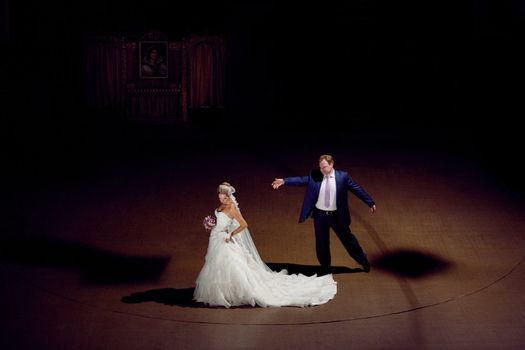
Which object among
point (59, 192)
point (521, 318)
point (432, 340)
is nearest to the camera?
point (432, 340)

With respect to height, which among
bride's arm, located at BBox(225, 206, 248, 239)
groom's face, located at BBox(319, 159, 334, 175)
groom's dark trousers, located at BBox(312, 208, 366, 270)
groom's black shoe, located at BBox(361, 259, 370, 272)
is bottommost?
groom's black shoe, located at BBox(361, 259, 370, 272)

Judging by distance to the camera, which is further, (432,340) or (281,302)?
(281,302)

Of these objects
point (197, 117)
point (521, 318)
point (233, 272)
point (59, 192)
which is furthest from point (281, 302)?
point (197, 117)

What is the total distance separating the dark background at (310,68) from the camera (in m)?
18.4

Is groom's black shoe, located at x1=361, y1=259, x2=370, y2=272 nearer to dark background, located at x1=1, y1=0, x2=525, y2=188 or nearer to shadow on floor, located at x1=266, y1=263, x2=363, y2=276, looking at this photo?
shadow on floor, located at x1=266, y1=263, x2=363, y2=276

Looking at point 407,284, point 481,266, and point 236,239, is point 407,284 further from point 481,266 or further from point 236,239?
point 236,239

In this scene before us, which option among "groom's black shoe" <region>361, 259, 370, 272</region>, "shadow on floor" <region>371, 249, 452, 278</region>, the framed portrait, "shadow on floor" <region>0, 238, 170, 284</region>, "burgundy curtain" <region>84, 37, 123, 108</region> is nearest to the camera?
"shadow on floor" <region>0, 238, 170, 284</region>

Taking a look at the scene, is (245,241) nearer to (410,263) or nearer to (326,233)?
(326,233)

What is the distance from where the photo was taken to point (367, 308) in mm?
9414

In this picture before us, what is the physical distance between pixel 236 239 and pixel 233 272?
407mm

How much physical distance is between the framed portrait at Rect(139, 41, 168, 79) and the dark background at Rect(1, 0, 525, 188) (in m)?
0.42

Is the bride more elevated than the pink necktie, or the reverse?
the pink necktie

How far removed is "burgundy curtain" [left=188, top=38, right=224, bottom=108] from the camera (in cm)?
1917

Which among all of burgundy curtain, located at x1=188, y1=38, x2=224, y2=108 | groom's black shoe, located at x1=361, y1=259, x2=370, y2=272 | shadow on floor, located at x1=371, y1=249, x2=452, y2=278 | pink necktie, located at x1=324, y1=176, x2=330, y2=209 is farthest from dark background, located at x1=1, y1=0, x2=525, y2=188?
pink necktie, located at x1=324, y1=176, x2=330, y2=209
